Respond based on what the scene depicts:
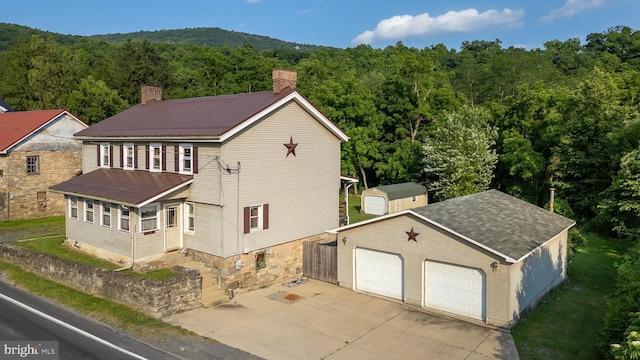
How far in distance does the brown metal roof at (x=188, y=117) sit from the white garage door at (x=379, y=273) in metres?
8.37

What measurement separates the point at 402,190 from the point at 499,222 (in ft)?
77.1

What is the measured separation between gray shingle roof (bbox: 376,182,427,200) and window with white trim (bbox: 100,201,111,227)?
985 inches

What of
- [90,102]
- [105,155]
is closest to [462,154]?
[105,155]

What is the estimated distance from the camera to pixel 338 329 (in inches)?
667

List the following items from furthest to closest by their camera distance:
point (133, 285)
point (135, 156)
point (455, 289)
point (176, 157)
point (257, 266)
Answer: point (135, 156)
point (176, 157)
point (257, 266)
point (455, 289)
point (133, 285)

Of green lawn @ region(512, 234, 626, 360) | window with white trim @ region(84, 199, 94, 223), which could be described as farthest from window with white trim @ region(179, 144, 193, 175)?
green lawn @ region(512, 234, 626, 360)

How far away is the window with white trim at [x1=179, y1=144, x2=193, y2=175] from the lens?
2194 centimetres

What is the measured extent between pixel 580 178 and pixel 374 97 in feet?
80.6

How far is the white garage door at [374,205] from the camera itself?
41.6 metres

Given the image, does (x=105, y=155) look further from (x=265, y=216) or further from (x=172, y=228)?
(x=265, y=216)

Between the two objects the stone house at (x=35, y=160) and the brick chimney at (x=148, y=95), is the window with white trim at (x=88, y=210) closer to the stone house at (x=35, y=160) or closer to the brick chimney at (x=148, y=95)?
the brick chimney at (x=148, y=95)

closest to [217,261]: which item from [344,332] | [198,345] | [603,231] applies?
[198,345]

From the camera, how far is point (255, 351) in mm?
14945

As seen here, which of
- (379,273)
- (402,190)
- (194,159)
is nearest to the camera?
(379,273)
